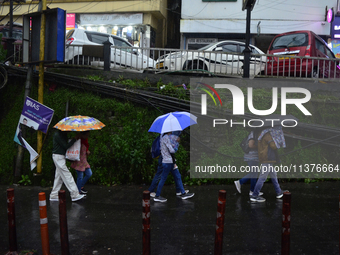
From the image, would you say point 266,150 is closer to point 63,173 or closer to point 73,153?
point 73,153

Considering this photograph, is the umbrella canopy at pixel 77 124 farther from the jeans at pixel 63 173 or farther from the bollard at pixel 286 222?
the bollard at pixel 286 222

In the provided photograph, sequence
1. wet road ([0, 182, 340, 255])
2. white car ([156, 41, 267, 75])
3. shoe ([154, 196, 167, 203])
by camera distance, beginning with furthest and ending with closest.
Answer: white car ([156, 41, 267, 75])
shoe ([154, 196, 167, 203])
wet road ([0, 182, 340, 255])

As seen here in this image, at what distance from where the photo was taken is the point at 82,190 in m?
7.50

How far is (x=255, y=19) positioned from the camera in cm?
1906

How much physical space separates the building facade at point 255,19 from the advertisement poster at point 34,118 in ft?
43.2

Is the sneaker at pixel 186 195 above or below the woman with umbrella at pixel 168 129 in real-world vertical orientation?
below

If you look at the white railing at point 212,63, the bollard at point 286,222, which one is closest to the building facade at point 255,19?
the white railing at point 212,63

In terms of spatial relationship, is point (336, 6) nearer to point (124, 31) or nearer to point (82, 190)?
point (124, 31)

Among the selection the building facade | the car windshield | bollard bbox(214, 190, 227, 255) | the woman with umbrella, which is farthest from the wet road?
the building facade

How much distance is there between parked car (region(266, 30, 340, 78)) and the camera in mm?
9828

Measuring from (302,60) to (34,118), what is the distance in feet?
24.7

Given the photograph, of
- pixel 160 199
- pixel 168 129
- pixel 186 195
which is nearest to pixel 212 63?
pixel 168 129

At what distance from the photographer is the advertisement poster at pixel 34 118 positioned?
8031 millimetres

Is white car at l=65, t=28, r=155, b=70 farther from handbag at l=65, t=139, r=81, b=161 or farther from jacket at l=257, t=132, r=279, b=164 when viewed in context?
jacket at l=257, t=132, r=279, b=164
